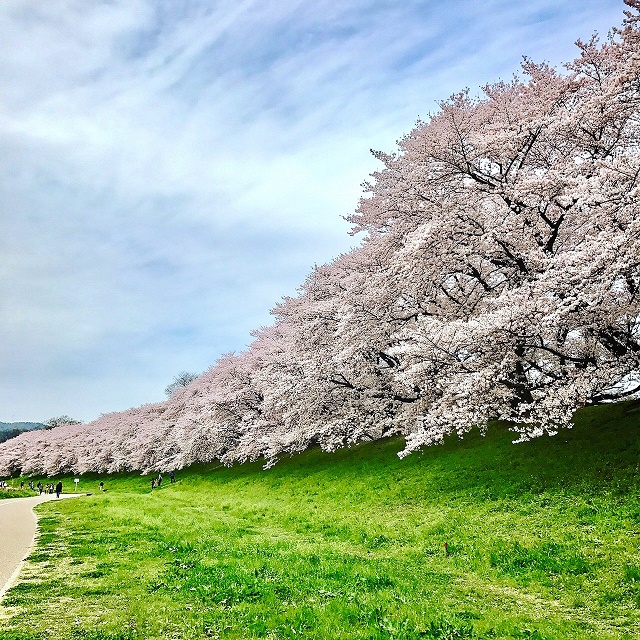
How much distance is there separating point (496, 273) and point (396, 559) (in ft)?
43.6

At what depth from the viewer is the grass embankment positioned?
8.40 metres

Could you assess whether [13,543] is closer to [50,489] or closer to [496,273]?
[496,273]

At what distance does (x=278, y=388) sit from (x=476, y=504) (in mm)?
17024

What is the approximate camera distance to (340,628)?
26.1 feet


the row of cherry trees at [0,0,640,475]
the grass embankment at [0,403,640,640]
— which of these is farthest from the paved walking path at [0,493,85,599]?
the row of cherry trees at [0,0,640,475]

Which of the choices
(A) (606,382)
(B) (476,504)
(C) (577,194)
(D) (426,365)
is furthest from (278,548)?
(C) (577,194)

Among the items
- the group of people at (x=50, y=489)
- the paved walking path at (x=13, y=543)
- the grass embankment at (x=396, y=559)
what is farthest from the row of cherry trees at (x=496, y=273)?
the group of people at (x=50, y=489)

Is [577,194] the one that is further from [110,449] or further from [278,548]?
[110,449]

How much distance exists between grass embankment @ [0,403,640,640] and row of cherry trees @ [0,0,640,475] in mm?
2112

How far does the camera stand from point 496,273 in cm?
2158

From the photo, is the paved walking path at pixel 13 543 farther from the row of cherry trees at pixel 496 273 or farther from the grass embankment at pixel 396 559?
the row of cherry trees at pixel 496 273

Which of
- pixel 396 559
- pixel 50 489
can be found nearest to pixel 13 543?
pixel 396 559

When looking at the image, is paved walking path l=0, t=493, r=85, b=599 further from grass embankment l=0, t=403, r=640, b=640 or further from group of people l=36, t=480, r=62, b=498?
group of people l=36, t=480, r=62, b=498

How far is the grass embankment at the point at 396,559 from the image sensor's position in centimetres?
840
